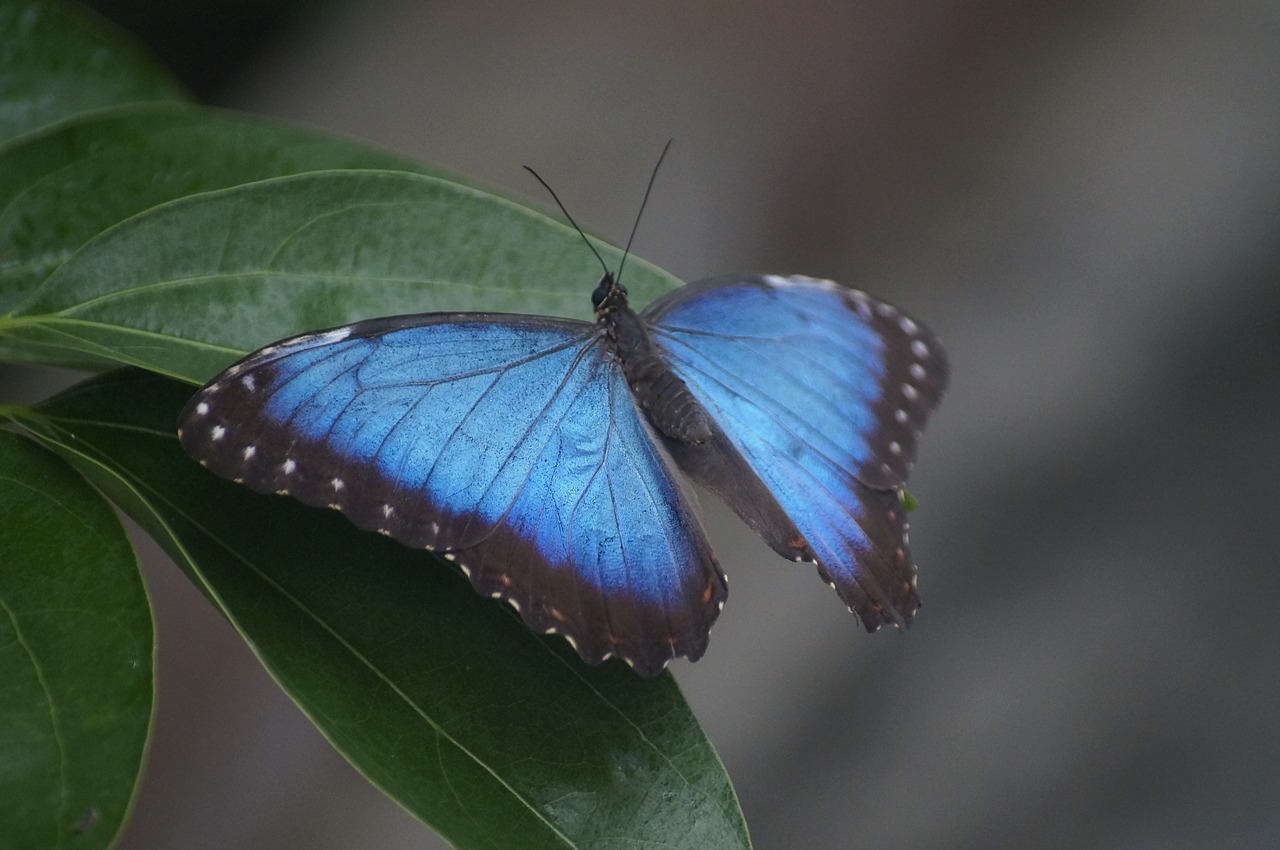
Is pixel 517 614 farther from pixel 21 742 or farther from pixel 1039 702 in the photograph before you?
pixel 1039 702

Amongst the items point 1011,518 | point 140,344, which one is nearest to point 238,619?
point 140,344

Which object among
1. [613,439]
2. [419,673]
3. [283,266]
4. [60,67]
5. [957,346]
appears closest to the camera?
[419,673]

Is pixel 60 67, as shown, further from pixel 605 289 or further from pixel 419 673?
pixel 419 673

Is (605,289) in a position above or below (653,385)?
above

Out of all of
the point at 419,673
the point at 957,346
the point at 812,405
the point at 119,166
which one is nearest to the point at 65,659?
the point at 419,673

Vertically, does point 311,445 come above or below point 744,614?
above

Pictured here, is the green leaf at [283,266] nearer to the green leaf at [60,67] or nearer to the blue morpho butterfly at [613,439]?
the blue morpho butterfly at [613,439]
